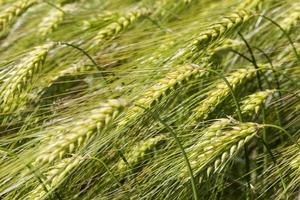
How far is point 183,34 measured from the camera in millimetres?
1970

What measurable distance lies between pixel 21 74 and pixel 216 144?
48 cm

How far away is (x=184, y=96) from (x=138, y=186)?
1.42 ft

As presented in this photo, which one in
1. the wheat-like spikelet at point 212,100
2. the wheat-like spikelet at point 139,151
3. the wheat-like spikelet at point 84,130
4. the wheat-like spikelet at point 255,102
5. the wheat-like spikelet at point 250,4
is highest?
the wheat-like spikelet at point 84,130

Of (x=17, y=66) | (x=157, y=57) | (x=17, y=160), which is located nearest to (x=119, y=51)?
(x=157, y=57)

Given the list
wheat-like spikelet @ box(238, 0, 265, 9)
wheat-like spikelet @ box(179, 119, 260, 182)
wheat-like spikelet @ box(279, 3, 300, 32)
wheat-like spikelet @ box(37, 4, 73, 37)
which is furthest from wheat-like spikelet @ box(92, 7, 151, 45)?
wheat-like spikelet @ box(179, 119, 260, 182)

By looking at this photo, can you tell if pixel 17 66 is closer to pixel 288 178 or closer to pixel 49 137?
pixel 49 137

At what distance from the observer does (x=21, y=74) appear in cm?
172

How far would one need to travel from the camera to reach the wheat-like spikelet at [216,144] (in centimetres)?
153

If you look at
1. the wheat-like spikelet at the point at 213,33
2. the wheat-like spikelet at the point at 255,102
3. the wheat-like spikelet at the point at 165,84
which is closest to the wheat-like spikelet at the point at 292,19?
the wheat-like spikelet at the point at 213,33

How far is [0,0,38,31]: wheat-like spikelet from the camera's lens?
2.07 meters

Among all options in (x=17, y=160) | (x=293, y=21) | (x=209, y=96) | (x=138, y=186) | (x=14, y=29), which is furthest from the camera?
(x=14, y=29)

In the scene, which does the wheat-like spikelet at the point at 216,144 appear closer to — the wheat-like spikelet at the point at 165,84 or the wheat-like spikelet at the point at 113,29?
the wheat-like spikelet at the point at 165,84

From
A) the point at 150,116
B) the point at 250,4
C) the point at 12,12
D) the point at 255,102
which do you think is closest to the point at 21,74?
the point at 150,116

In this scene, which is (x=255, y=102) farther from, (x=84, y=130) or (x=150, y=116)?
(x=84, y=130)
